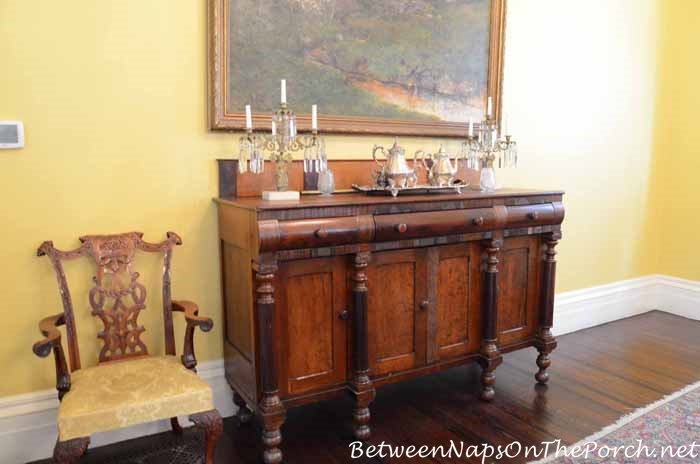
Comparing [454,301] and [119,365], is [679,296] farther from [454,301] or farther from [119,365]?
[119,365]

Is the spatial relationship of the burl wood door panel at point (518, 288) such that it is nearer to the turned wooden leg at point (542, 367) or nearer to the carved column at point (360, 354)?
the turned wooden leg at point (542, 367)

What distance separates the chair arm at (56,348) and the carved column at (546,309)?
7.56 feet

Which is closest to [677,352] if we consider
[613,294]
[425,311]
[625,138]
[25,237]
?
[613,294]

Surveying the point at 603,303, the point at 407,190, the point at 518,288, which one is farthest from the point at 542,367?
the point at 603,303

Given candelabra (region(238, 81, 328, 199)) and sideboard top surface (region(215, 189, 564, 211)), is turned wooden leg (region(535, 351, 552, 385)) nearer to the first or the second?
sideboard top surface (region(215, 189, 564, 211))

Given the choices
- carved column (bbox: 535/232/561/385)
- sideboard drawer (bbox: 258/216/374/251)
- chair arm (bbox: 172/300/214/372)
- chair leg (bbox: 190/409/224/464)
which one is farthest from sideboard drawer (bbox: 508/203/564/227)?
chair leg (bbox: 190/409/224/464)

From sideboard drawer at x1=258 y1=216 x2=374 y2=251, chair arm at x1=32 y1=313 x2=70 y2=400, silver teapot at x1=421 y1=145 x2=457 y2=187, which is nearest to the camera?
chair arm at x1=32 y1=313 x2=70 y2=400

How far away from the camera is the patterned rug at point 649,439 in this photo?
2244mm

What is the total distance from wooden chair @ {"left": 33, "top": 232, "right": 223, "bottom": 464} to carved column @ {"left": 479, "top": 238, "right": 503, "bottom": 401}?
1.39 meters

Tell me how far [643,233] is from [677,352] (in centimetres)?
120

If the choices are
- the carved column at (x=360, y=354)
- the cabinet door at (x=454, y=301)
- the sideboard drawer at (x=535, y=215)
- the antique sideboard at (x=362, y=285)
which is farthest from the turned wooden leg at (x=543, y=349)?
the carved column at (x=360, y=354)

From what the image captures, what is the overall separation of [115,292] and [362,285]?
3.36 ft

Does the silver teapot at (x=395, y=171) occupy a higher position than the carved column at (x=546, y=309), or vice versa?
the silver teapot at (x=395, y=171)

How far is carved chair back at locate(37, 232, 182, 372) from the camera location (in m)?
2.15
